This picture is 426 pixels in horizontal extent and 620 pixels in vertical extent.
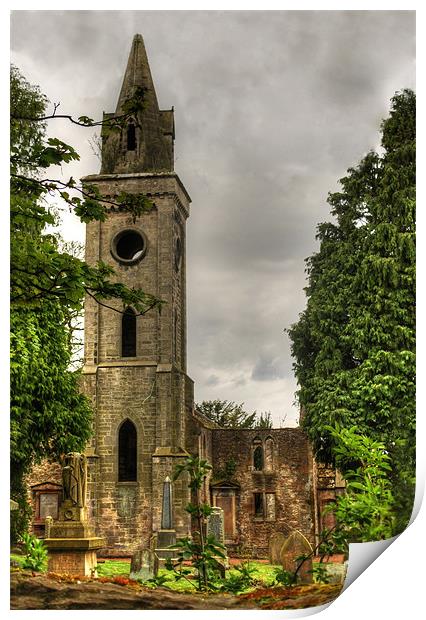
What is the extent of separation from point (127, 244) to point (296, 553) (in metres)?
5.90

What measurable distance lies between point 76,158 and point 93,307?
3068mm

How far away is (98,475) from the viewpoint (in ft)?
45.4

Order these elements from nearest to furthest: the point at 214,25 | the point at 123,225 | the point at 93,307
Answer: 1. the point at 214,25
2. the point at 93,307
3. the point at 123,225

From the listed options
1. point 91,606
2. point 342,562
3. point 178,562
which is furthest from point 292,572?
point 91,606

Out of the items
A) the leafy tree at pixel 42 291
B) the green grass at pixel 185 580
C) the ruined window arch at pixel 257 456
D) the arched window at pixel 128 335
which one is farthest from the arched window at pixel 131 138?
the green grass at pixel 185 580

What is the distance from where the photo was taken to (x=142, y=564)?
394 inches

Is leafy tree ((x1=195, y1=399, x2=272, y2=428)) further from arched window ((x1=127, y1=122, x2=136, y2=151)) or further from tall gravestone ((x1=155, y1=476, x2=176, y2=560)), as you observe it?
arched window ((x1=127, y1=122, x2=136, y2=151))

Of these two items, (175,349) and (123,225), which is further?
(123,225)

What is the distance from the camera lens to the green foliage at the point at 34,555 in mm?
9375

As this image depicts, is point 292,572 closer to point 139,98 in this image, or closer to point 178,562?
point 178,562

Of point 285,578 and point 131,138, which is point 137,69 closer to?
point 131,138

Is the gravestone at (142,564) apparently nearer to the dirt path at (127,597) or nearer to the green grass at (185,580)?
the green grass at (185,580)

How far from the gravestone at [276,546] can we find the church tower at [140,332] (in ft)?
3.46

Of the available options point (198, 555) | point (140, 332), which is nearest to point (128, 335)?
point (140, 332)
